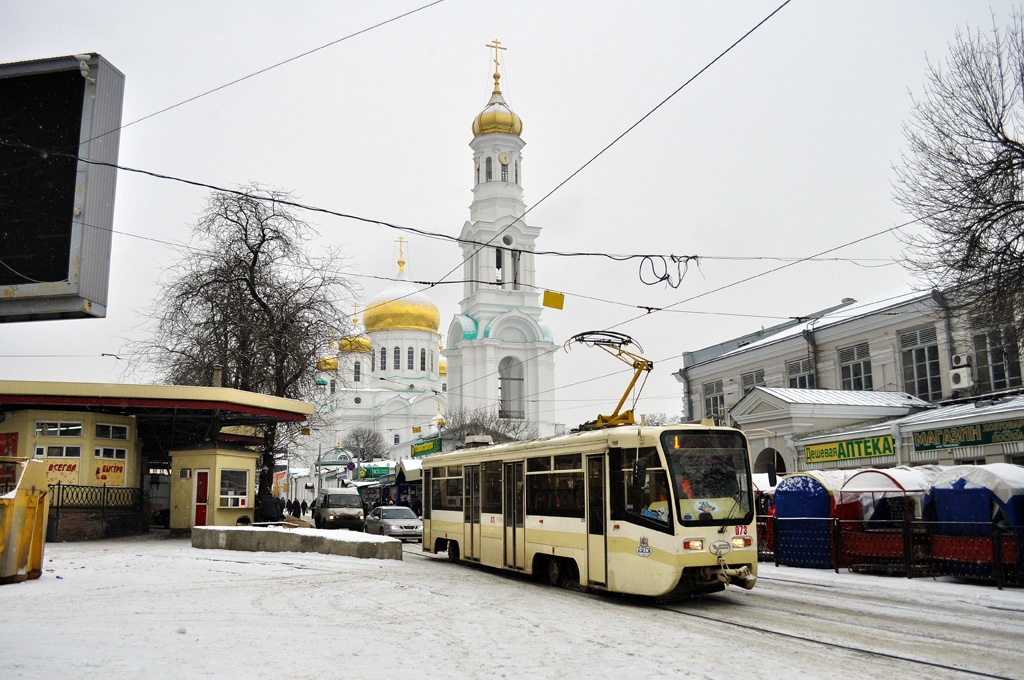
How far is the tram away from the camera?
12.1m

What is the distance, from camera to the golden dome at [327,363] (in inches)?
1218

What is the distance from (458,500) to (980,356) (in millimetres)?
17799

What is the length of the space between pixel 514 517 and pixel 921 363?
1898 centimetres

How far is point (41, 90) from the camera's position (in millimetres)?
3939

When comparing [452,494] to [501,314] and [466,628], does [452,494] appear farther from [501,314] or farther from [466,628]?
[501,314]

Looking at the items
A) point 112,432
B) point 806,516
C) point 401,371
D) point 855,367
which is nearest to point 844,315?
point 855,367

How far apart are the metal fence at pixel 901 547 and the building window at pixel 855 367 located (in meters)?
12.4

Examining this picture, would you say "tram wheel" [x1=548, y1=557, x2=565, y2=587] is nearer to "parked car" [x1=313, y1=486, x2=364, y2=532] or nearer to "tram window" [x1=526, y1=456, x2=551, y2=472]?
"tram window" [x1=526, y1=456, x2=551, y2=472]

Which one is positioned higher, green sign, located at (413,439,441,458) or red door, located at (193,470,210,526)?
green sign, located at (413,439,441,458)

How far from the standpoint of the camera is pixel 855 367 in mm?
31625

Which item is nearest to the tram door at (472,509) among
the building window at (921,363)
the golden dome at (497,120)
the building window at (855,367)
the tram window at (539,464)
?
the tram window at (539,464)

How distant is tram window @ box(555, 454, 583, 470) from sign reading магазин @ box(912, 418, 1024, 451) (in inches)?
569

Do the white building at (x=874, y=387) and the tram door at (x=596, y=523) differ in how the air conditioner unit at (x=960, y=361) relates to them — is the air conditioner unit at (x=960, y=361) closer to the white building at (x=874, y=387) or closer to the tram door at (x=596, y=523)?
the white building at (x=874, y=387)

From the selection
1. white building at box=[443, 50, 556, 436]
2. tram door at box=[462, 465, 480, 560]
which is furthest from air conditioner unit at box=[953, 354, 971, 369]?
white building at box=[443, 50, 556, 436]
